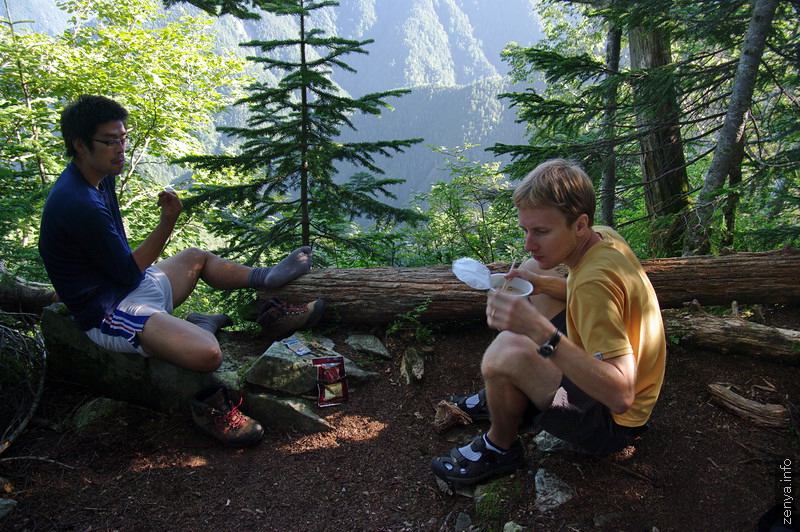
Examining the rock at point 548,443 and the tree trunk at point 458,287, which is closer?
the rock at point 548,443

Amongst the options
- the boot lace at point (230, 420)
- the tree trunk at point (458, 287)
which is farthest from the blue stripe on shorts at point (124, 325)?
the tree trunk at point (458, 287)

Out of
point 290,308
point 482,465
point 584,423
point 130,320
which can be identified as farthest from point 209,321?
point 584,423

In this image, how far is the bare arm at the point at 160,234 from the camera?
3.07m

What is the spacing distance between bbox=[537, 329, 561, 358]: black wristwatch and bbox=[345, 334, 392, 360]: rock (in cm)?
222

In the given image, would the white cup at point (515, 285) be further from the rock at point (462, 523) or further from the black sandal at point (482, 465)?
the rock at point (462, 523)

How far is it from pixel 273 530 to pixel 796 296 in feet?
13.9

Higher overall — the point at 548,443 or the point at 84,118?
the point at 84,118

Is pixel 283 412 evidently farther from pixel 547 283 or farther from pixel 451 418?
pixel 547 283

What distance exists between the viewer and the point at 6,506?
2199 millimetres

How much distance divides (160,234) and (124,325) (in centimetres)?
72

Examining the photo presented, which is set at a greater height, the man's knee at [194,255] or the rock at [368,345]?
the man's knee at [194,255]

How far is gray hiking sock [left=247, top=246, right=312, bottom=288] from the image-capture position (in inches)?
151

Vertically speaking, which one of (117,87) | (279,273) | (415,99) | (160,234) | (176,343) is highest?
(415,99)

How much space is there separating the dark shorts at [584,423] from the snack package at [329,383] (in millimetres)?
1591
